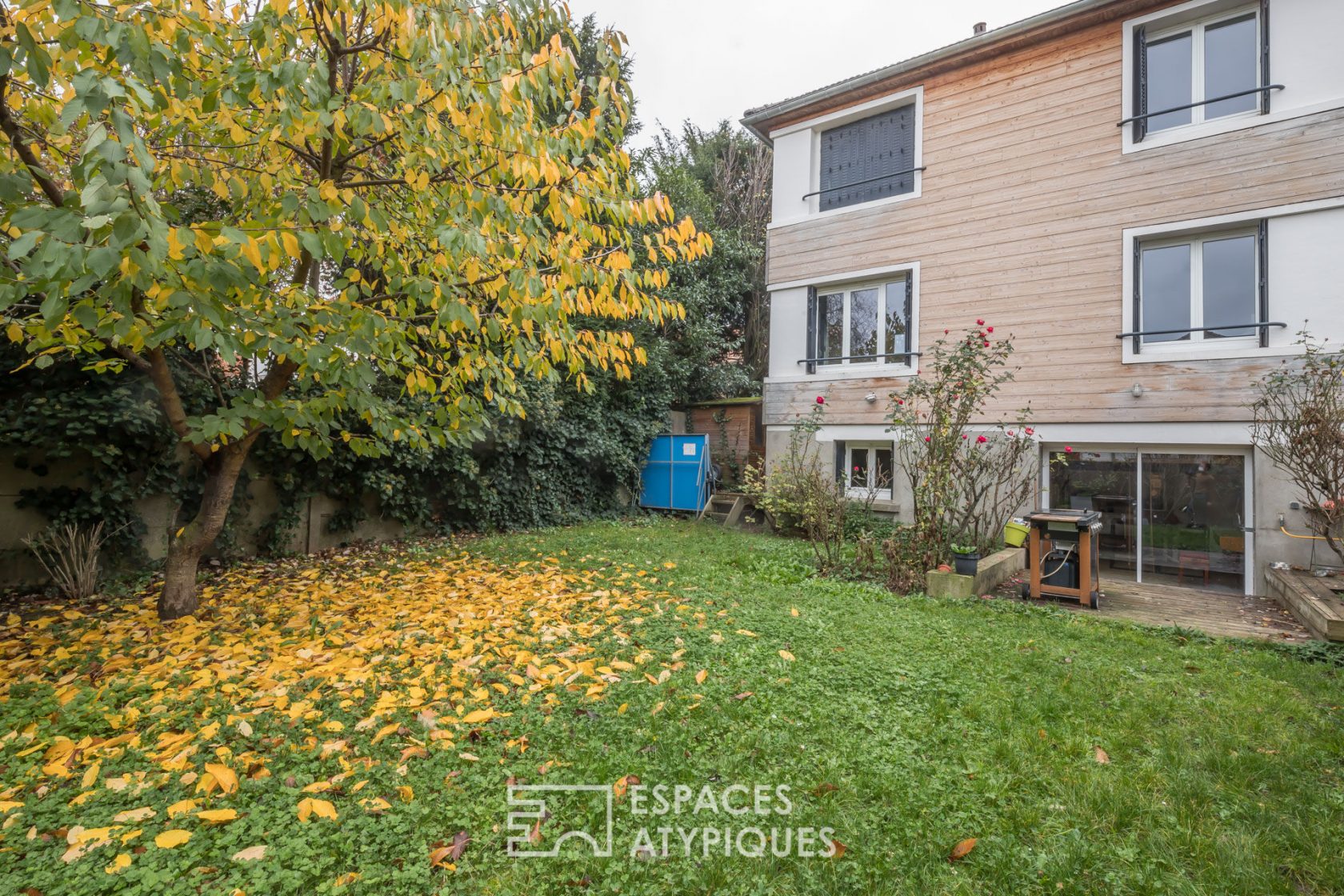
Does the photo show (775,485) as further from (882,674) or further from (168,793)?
(168,793)

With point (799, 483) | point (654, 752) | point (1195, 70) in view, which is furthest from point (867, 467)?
point (654, 752)

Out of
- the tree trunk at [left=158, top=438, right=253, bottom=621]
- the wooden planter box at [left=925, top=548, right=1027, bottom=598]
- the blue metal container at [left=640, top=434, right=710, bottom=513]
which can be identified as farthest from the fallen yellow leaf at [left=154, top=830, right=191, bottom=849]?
the blue metal container at [left=640, top=434, right=710, bottom=513]

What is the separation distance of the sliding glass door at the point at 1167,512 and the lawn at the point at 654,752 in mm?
3130

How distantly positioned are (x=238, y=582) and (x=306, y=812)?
4404 mm

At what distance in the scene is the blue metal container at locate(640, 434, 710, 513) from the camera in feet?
38.4

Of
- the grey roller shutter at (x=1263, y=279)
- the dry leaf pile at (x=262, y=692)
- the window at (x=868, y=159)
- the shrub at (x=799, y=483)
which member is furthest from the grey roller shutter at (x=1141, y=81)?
the dry leaf pile at (x=262, y=692)

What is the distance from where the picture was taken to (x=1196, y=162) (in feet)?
24.1

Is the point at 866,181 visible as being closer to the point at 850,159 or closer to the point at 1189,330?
the point at 850,159

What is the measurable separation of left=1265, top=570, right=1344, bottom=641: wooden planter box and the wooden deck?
0.35 ft

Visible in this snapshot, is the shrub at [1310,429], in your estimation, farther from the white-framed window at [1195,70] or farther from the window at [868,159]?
the window at [868,159]

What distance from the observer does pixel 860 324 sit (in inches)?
402

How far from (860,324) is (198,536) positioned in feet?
30.1

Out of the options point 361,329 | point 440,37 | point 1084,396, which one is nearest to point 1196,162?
point 1084,396
